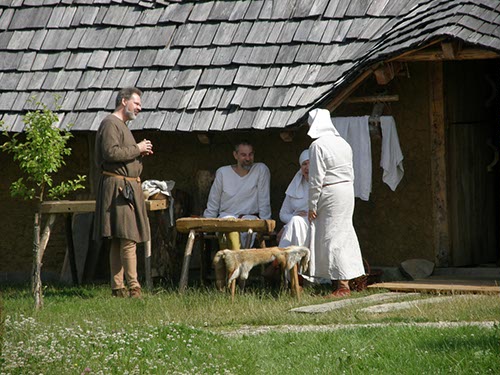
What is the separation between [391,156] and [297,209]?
112 centimetres

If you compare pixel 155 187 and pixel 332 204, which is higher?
pixel 155 187

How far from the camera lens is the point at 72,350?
8.45m

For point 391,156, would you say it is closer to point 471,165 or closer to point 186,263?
point 471,165

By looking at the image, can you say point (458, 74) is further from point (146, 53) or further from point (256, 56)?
point (146, 53)

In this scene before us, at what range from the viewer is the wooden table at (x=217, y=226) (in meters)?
12.1

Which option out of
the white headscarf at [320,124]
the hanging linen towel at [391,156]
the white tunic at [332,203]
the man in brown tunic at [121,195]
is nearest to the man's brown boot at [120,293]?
the man in brown tunic at [121,195]

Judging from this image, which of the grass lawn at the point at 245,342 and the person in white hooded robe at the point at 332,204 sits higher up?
the person in white hooded robe at the point at 332,204

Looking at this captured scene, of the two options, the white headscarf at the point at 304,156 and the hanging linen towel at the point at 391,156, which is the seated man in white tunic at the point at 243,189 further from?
the hanging linen towel at the point at 391,156

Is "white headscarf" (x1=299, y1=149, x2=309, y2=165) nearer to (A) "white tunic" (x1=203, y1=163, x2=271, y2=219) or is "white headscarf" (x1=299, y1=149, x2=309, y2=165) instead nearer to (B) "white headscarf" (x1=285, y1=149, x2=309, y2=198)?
Answer: (B) "white headscarf" (x1=285, y1=149, x2=309, y2=198)

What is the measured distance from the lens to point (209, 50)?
13922 millimetres

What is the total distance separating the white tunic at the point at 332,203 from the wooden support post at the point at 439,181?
1.51 m

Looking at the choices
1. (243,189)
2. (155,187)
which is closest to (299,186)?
(243,189)

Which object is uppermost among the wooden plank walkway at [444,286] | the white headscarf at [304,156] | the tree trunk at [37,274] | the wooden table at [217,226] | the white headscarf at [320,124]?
the white headscarf at [320,124]

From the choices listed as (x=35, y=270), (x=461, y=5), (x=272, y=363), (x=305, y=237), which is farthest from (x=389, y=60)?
(x=272, y=363)
